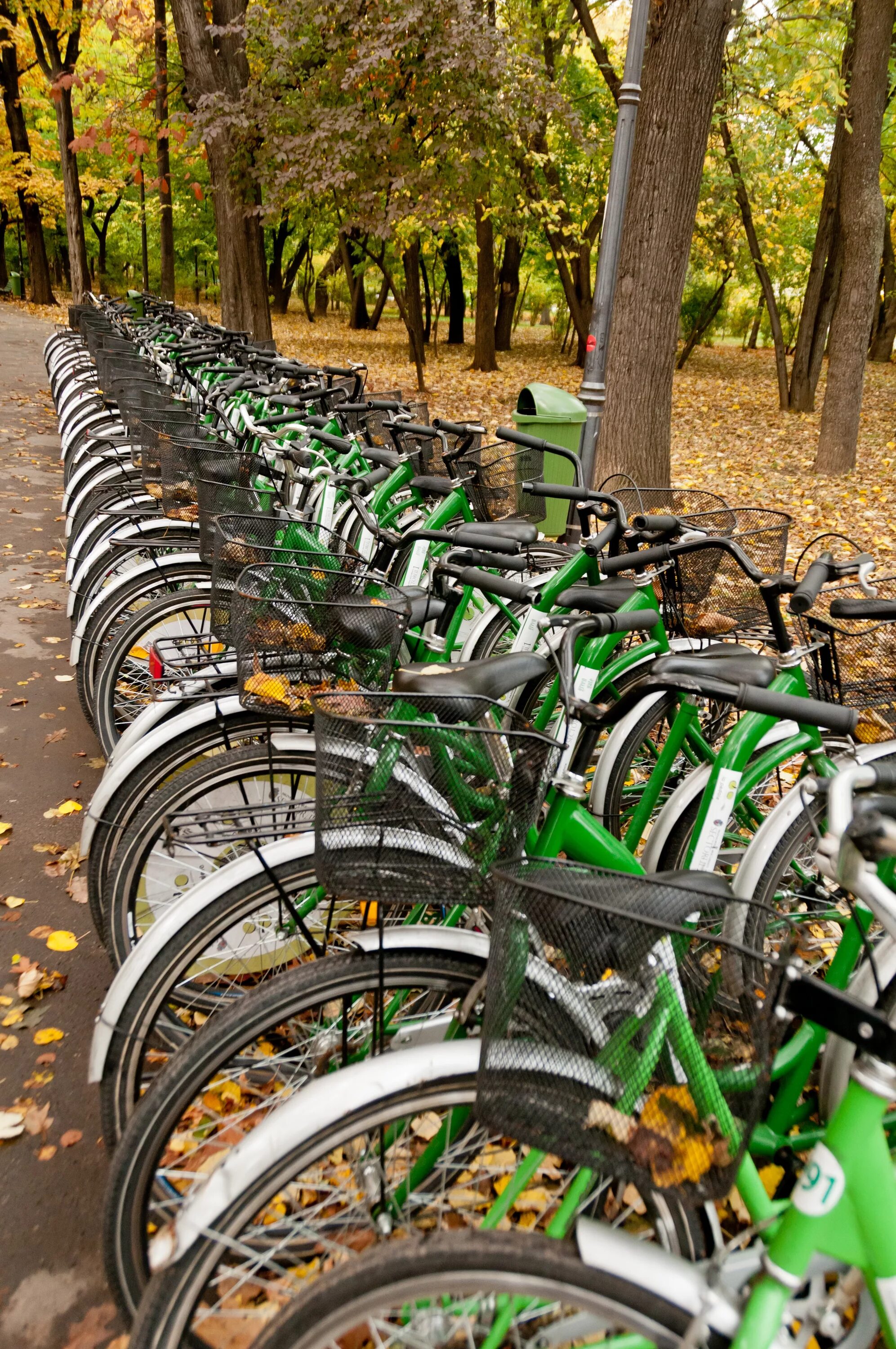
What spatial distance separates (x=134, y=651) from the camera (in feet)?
12.5

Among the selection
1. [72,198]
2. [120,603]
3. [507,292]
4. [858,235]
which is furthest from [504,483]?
[507,292]

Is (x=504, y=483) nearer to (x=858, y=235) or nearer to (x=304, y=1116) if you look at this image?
(x=304, y=1116)

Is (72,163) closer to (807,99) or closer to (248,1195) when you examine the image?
(807,99)

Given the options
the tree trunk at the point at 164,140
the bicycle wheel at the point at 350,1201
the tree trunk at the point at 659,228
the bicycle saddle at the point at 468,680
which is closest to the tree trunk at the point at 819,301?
the tree trunk at the point at 659,228

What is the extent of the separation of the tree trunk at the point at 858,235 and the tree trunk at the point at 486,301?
8433 mm

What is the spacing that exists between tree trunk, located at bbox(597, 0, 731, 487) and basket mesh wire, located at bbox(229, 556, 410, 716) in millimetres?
5090

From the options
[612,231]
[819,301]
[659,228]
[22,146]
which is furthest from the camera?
[22,146]

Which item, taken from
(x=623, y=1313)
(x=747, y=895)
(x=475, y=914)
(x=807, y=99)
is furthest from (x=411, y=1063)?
(x=807, y=99)

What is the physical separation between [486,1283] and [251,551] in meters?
2.22

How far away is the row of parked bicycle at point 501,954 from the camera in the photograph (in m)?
1.20

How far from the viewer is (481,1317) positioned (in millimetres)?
1365

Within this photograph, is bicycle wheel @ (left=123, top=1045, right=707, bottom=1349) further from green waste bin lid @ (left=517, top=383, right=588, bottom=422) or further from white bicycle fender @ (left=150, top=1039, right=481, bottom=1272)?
green waste bin lid @ (left=517, top=383, right=588, bottom=422)

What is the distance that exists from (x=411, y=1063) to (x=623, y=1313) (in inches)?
16.9

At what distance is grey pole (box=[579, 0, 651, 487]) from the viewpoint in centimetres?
516
